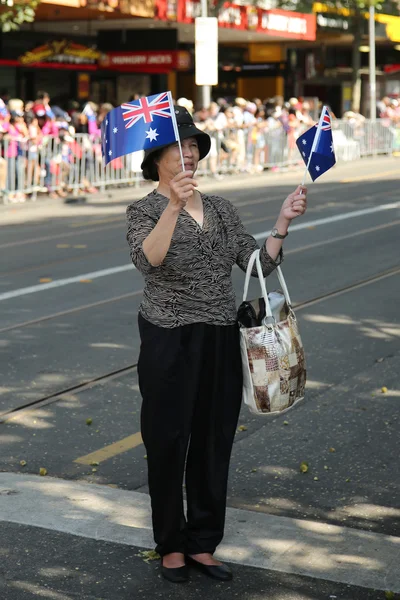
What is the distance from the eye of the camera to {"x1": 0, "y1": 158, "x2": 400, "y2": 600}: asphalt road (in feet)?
18.9

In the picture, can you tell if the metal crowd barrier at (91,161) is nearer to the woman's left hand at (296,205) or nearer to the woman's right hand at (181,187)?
the woman's left hand at (296,205)

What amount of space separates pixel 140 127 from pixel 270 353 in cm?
101

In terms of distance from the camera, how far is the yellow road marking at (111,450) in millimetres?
6191

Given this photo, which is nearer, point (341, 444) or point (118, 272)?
point (341, 444)

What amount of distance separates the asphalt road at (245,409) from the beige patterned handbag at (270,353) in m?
0.73

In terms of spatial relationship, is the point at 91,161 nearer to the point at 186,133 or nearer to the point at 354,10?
the point at 186,133

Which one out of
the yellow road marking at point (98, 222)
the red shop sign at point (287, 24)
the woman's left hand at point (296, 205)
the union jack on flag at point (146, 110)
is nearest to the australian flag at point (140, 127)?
the union jack on flag at point (146, 110)

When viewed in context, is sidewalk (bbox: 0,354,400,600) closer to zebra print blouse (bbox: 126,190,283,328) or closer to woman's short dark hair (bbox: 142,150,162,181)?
zebra print blouse (bbox: 126,190,283,328)

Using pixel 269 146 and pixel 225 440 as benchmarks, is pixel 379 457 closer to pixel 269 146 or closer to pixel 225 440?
pixel 225 440

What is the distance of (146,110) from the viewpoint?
14.2 feet

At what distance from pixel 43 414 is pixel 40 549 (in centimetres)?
240

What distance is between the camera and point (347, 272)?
40.8ft

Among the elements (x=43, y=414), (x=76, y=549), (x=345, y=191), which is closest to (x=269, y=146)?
(x=345, y=191)

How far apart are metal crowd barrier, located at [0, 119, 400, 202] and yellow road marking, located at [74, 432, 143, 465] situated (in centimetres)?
896
